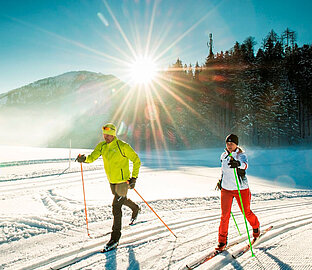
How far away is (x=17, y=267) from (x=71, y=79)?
15475 centimetres

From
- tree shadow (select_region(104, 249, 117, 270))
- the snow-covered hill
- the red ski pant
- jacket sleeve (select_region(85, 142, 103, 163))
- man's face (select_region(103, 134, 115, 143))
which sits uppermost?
the snow-covered hill

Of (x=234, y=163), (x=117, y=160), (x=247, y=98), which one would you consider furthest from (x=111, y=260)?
(x=247, y=98)

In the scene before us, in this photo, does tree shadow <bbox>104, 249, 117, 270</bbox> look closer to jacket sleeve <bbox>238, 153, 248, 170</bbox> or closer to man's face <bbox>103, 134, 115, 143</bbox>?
man's face <bbox>103, 134, 115, 143</bbox>

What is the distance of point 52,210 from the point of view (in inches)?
235

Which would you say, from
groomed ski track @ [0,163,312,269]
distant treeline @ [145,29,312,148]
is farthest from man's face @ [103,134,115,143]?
distant treeline @ [145,29,312,148]

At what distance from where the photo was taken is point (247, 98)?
Result: 33625mm

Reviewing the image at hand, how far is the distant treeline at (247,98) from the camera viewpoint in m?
33.6

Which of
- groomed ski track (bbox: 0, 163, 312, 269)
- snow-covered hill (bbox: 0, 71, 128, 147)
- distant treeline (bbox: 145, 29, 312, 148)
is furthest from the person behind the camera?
snow-covered hill (bbox: 0, 71, 128, 147)

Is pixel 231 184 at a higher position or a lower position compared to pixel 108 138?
lower

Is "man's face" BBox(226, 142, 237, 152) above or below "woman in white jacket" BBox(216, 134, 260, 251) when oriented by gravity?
above

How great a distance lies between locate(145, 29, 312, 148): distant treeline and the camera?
110ft

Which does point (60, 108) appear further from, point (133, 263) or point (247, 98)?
point (133, 263)

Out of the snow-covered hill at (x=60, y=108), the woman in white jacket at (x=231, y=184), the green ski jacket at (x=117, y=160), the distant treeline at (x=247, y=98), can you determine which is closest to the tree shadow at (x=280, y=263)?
the woman in white jacket at (x=231, y=184)

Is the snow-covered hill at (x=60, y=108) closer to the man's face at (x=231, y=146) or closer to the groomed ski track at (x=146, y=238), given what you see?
the groomed ski track at (x=146, y=238)
